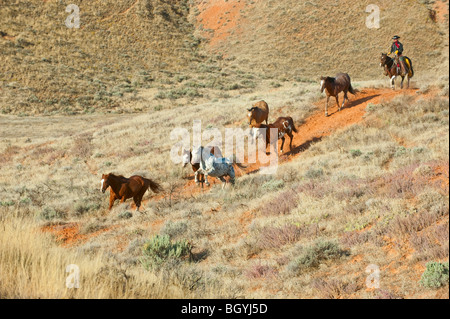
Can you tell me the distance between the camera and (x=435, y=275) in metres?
4.95

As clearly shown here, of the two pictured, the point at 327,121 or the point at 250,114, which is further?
the point at 327,121

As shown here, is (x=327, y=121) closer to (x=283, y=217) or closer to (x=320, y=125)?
(x=320, y=125)

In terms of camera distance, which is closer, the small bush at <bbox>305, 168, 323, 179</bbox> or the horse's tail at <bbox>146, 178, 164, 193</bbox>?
the small bush at <bbox>305, 168, 323, 179</bbox>

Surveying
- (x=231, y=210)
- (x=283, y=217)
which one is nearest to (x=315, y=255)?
(x=283, y=217)

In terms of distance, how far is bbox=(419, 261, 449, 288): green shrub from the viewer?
16.0ft

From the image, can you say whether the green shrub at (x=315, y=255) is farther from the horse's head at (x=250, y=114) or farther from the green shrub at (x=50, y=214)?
the horse's head at (x=250, y=114)

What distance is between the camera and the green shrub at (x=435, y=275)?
4.89 meters

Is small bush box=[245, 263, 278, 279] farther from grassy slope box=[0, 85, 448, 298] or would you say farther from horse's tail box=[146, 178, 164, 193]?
horse's tail box=[146, 178, 164, 193]

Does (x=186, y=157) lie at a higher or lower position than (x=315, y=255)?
higher

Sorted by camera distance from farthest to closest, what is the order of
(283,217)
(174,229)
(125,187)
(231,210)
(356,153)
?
(356,153)
(125,187)
(231,210)
(174,229)
(283,217)

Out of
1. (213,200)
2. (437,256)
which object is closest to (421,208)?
(437,256)

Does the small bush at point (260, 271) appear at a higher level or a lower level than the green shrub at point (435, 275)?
lower

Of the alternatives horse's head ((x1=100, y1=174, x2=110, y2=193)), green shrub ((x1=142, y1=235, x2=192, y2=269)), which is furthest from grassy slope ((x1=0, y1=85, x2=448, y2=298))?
horse's head ((x1=100, y1=174, x2=110, y2=193))

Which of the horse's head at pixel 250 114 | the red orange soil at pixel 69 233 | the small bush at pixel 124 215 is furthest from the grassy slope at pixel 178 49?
the small bush at pixel 124 215
